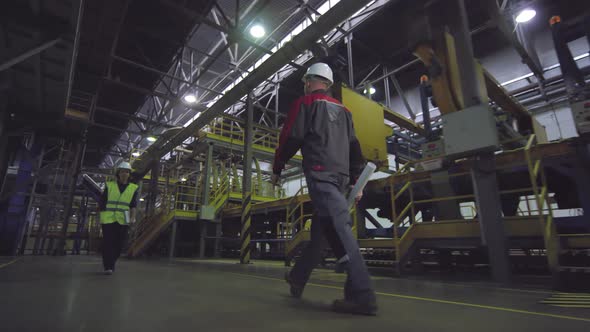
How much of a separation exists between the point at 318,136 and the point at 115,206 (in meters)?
3.55

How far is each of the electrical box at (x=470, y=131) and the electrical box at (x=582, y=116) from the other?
2.83ft

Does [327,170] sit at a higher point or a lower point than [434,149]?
lower

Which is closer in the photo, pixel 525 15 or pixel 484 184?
pixel 484 184

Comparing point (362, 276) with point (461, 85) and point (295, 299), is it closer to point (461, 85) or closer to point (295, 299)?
point (295, 299)

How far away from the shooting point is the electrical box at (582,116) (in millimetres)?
3639

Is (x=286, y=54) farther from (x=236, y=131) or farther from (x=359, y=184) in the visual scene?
(x=236, y=131)

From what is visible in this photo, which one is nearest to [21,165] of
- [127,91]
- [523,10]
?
[127,91]

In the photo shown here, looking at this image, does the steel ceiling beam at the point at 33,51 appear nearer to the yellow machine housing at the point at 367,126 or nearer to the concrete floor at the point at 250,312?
the concrete floor at the point at 250,312

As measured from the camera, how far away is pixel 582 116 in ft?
12.2

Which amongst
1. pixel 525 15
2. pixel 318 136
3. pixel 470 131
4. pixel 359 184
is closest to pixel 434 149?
pixel 470 131

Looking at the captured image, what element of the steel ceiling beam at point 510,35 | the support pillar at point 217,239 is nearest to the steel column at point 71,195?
the support pillar at point 217,239

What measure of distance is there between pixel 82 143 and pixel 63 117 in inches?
104

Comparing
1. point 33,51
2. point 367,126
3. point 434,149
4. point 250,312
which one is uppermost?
point 33,51

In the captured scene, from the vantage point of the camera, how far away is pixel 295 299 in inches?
89.6
